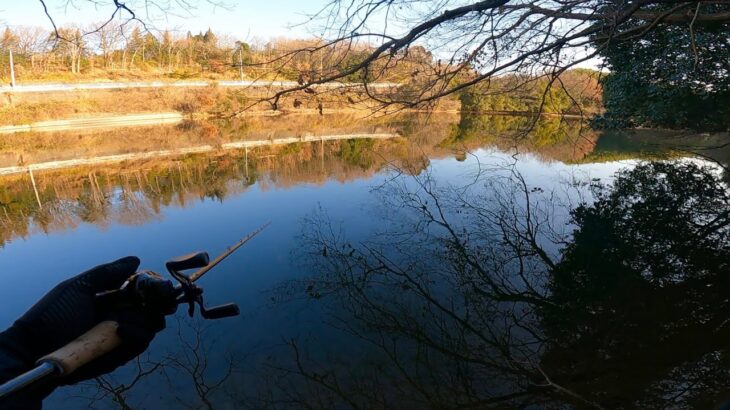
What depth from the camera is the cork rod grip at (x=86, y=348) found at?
44.8 inches

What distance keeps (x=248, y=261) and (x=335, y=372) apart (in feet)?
9.56

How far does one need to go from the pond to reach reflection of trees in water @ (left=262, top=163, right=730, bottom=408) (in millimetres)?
23

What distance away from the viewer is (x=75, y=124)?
24.4m

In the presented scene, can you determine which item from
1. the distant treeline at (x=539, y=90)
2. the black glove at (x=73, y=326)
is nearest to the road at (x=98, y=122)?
the distant treeline at (x=539, y=90)

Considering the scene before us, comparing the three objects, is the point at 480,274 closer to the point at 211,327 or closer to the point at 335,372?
the point at 335,372

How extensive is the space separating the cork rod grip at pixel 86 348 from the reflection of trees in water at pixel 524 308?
7.29 ft

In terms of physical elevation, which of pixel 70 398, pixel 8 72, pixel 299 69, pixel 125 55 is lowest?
pixel 70 398

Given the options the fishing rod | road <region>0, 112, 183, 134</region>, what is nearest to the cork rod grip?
the fishing rod

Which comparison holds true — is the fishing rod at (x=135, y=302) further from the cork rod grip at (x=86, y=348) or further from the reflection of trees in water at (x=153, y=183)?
the reflection of trees in water at (x=153, y=183)

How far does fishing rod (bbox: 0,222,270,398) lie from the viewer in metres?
1.16

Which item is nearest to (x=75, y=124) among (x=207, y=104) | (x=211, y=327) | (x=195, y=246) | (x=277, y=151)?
(x=207, y=104)

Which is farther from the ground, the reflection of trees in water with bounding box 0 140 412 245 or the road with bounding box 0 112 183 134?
the road with bounding box 0 112 183 134

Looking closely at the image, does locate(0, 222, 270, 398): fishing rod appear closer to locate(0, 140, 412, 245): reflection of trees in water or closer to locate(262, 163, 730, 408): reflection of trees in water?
locate(262, 163, 730, 408): reflection of trees in water

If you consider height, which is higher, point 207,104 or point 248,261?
point 207,104
